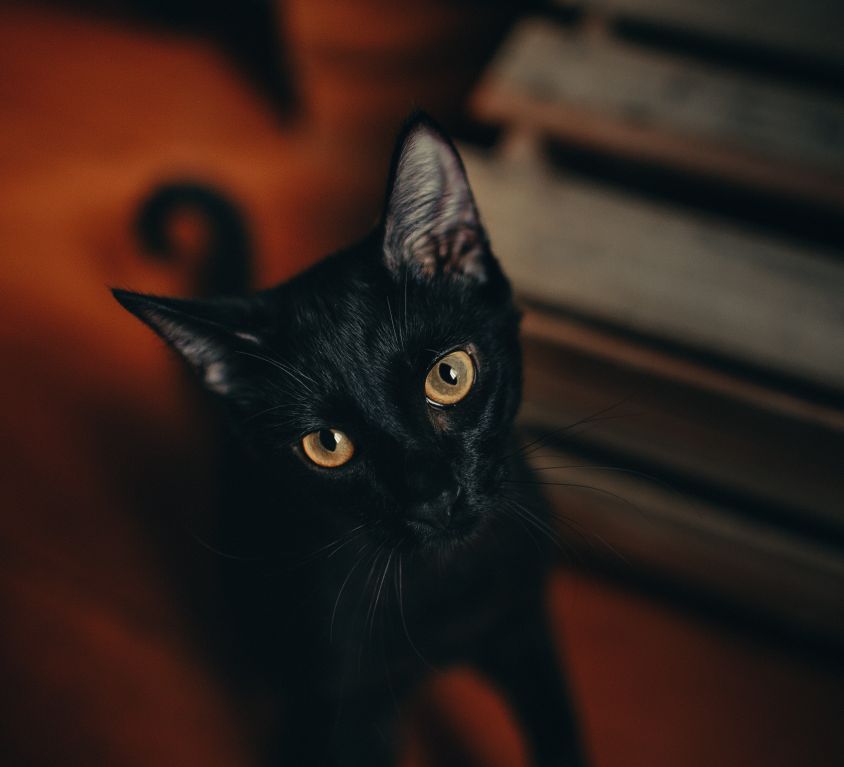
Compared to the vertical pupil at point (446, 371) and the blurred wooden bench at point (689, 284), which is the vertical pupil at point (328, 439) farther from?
the blurred wooden bench at point (689, 284)

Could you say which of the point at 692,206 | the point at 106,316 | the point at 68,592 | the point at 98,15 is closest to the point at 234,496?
the point at 68,592

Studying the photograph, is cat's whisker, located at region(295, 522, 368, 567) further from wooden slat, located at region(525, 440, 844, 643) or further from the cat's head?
wooden slat, located at region(525, 440, 844, 643)

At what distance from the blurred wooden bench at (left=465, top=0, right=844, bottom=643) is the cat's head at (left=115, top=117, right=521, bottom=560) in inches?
6.6

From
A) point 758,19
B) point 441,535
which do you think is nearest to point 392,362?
point 441,535

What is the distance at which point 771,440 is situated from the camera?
2.28 feet

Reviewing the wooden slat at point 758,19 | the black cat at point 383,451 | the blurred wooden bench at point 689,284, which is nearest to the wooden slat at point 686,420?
the blurred wooden bench at point 689,284

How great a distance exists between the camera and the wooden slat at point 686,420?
0.67 m

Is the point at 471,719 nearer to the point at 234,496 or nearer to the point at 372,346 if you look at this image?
the point at 234,496

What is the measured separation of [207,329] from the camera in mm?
504

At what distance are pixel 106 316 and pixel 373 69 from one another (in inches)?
27.4

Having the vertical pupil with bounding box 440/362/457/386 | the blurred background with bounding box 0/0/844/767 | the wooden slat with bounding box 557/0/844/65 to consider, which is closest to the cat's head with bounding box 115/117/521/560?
the vertical pupil with bounding box 440/362/457/386

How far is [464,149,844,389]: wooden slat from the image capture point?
66 centimetres

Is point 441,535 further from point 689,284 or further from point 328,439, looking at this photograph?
point 689,284

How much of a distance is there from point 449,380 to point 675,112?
0.48 meters
